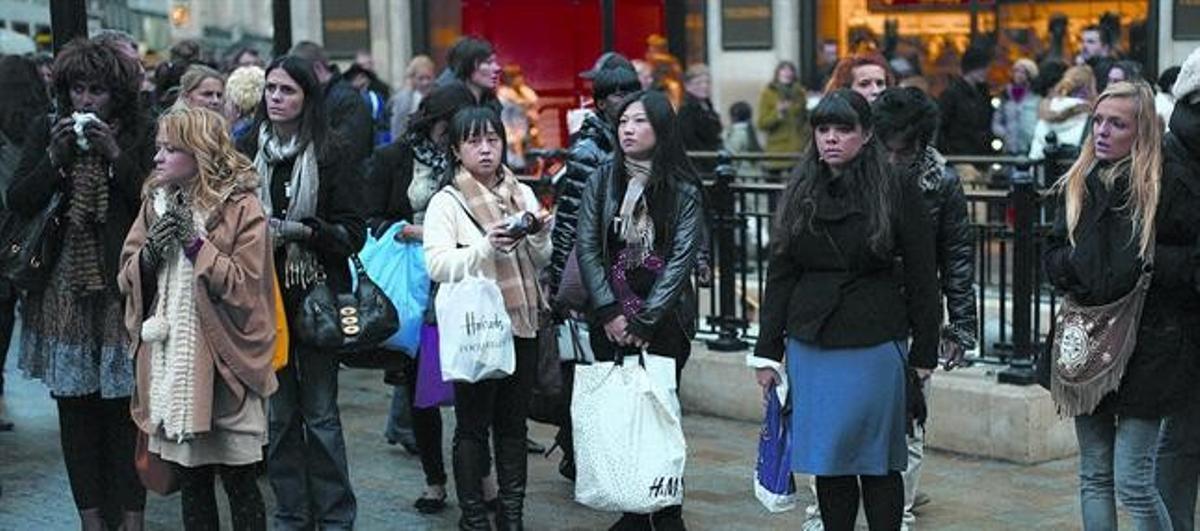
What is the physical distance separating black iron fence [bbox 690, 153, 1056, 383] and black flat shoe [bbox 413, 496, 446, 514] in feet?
5.04

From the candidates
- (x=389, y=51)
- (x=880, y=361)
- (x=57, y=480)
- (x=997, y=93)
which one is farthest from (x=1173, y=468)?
(x=389, y=51)

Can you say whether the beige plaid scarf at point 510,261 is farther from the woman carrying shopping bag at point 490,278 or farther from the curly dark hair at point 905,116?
the curly dark hair at point 905,116

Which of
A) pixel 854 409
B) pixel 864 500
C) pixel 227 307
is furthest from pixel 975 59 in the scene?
pixel 227 307

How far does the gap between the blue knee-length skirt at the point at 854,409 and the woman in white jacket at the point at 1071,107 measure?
650 cm

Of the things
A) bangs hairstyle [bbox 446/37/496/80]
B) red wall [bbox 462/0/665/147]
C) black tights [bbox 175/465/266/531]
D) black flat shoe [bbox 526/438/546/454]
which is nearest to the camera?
black tights [bbox 175/465/266/531]

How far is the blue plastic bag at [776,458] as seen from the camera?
6547 millimetres

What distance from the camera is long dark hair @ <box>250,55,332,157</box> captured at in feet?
24.0

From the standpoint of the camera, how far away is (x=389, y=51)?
2216 centimetres

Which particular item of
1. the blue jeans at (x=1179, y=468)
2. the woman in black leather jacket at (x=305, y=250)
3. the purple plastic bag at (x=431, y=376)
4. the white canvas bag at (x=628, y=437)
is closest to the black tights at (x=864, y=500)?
the white canvas bag at (x=628, y=437)

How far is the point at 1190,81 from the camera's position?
638cm

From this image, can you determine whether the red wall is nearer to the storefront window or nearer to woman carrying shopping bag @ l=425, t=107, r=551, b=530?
the storefront window

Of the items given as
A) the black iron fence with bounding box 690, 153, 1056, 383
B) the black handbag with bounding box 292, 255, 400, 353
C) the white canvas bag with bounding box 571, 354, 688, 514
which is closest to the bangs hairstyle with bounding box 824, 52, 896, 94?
the black iron fence with bounding box 690, 153, 1056, 383

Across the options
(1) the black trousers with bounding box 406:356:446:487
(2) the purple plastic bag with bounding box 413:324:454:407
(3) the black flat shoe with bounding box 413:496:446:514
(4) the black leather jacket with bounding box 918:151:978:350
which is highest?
(4) the black leather jacket with bounding box 918:151:978:350

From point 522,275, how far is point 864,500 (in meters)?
1.78
